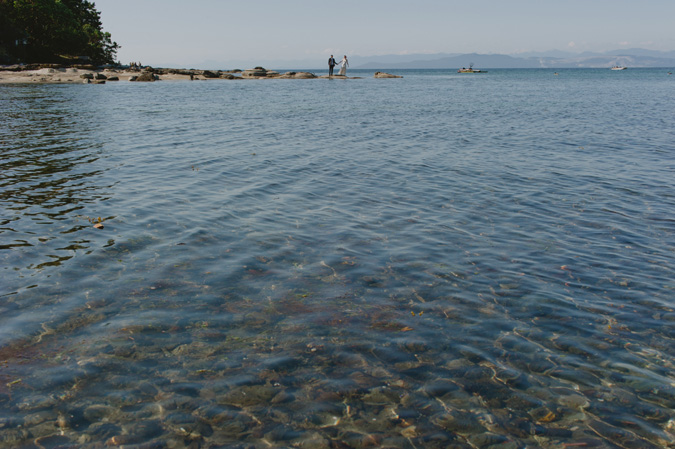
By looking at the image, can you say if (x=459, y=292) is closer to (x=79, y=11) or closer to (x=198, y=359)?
(x=198, y=359)

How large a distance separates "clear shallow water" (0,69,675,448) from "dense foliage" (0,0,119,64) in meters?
86.1

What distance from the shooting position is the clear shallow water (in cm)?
485

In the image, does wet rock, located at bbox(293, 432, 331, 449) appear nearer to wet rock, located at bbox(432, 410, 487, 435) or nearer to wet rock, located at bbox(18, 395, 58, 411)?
wet rock, located at bbox(432, 410, 487, 435)

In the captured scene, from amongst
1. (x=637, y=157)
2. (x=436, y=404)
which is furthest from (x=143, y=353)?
(x=637, y=157)

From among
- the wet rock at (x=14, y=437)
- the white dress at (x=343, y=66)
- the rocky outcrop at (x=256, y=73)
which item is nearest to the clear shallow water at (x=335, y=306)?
the wet rock at (x=14, y=437)

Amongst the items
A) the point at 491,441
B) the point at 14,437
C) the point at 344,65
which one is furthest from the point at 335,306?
the point at 344,65

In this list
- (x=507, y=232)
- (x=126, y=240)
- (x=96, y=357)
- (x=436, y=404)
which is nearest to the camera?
(x=436, y=404)

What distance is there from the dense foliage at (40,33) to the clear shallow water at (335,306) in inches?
3388

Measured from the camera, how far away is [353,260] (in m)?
8.87

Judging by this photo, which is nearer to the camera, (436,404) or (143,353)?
(436,404)

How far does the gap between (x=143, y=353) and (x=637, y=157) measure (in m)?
20.8

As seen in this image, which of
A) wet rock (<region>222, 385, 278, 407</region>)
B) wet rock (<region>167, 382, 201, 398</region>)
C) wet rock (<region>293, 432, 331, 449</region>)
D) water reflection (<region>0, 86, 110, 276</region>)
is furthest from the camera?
water reflection (<region>0, 86, 110, 276</region>)

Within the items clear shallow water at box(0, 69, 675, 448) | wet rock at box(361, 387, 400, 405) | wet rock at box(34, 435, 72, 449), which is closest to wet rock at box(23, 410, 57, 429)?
clear shallow water at box(0, 69, 675, 448)

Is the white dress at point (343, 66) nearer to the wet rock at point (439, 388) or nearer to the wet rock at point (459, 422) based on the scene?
the wet rock at point (439, 388)
